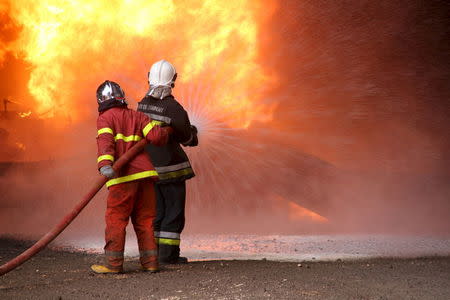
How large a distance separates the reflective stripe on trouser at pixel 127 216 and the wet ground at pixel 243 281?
0.18 metres

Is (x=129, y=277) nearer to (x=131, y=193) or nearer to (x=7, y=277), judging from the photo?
(x=131, y=193)

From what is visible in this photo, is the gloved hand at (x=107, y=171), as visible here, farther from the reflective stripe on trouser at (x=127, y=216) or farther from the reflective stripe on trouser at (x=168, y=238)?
the reflective stripe on trouser at (x=168, y=238)

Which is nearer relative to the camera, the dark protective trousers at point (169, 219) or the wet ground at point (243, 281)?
the wet ground at point (243, 281)

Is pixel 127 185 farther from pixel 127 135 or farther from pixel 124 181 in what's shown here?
pixel 127 135

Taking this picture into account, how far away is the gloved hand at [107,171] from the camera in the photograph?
221 inches

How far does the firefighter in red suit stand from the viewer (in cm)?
585

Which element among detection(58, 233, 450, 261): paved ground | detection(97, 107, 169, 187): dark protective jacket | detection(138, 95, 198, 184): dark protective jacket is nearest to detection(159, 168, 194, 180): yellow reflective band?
detection(138, 95, 198, 184): dark protective jacket

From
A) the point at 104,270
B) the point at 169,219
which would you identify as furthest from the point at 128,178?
the point at 169,219

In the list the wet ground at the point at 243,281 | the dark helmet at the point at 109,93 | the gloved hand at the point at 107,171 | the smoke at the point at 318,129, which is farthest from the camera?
the smoke at the point at 318,129

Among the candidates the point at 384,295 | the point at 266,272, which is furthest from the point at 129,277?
the point at 384,295

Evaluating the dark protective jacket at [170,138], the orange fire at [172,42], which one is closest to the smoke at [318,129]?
the orange fire at [172,42]

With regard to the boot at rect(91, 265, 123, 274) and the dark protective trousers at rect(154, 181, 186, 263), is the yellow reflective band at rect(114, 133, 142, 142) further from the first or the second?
the boot at rect(91, 265, 123, 274)

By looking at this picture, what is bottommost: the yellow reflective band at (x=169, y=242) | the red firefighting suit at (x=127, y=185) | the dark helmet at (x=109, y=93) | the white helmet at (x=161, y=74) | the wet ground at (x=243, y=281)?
the wet ground at (x=243, y=281)

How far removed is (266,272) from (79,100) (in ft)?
31.2
